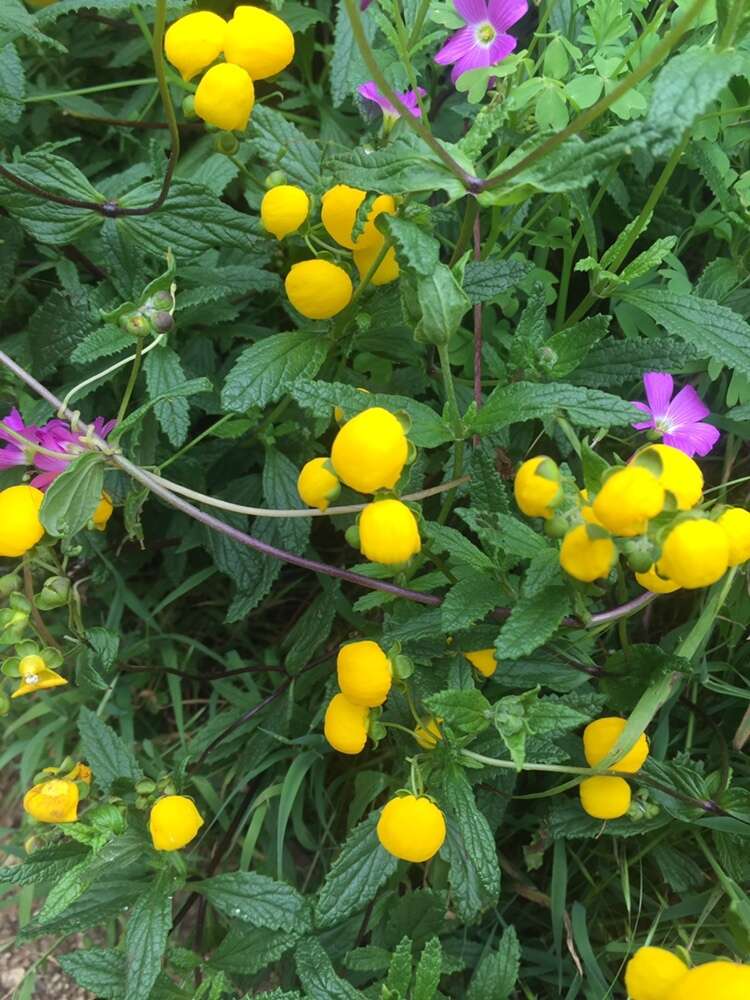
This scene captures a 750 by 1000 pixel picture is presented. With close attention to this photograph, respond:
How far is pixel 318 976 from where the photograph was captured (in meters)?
1.39

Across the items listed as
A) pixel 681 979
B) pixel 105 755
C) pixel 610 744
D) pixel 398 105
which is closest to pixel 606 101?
pixel 398 105

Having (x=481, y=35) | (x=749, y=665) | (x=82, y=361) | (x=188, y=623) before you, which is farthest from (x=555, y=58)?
(x=188, y=623)

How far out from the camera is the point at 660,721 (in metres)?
1.61

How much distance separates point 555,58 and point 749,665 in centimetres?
113

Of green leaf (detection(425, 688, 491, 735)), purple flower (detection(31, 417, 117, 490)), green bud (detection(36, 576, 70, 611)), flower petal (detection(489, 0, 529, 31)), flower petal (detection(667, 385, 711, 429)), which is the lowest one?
green leaf (detection(425, 688, 491, 735))

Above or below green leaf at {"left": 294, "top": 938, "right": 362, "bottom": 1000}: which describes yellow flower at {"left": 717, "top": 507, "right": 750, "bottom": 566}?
above

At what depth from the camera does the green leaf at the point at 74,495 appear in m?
1.18

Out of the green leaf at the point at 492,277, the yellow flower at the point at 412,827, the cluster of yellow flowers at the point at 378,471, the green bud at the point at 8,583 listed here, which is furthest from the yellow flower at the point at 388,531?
the green bud at the point at 8,583

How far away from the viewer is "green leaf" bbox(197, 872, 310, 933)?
4.81 feet

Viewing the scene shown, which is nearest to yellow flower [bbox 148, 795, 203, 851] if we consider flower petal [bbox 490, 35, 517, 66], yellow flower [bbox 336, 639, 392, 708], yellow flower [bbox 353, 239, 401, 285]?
yellow flower [bbox 336, 639, 392, 708]

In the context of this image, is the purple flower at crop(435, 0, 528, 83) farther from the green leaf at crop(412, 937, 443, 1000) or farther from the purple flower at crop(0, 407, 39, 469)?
the green leaf at crop(412, 937, 443, 1000)

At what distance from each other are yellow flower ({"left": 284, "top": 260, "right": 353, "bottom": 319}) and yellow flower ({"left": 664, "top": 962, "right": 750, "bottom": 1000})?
991mm

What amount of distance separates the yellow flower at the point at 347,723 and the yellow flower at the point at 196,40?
0.94m

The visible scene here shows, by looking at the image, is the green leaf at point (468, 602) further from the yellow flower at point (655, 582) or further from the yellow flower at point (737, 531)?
the yellow flower at point (737, 531)
